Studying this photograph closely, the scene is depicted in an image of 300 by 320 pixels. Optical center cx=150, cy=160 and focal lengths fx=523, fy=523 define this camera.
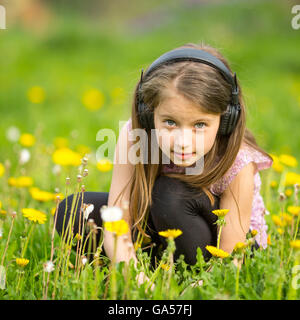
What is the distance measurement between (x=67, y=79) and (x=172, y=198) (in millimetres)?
4286

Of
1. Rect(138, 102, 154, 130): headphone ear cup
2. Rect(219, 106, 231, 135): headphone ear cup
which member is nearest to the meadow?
Rect(138, 102, 154, 130): headphone ear cup

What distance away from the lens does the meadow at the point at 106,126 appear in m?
1.51

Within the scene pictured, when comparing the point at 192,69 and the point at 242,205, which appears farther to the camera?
the point at 242,205

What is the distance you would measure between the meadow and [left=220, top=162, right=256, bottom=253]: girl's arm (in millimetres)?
101

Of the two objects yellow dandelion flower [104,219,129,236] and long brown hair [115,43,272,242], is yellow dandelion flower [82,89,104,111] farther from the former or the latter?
yellow dandelion flower [104,219,129,236]

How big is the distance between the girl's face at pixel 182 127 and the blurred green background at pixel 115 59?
1.02 ft

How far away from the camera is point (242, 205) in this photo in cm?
182

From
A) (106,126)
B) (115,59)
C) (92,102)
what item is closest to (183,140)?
(106,126)

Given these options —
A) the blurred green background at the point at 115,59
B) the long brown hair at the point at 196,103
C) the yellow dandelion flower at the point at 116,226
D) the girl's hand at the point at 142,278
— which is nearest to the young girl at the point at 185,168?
the long brown hair at the point at 196,103

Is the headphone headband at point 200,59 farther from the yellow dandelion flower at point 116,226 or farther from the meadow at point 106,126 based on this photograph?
the yellow dandelion flower at point 116,226

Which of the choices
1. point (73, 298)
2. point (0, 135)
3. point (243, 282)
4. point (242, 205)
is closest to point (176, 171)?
point (242, 205)

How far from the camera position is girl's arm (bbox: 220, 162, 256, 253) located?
179 cm

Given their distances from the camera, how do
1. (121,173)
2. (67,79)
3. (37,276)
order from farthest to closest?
(67,79) → (121,173) → (37,276)

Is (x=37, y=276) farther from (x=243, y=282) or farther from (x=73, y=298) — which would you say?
(x=243, y=282)
